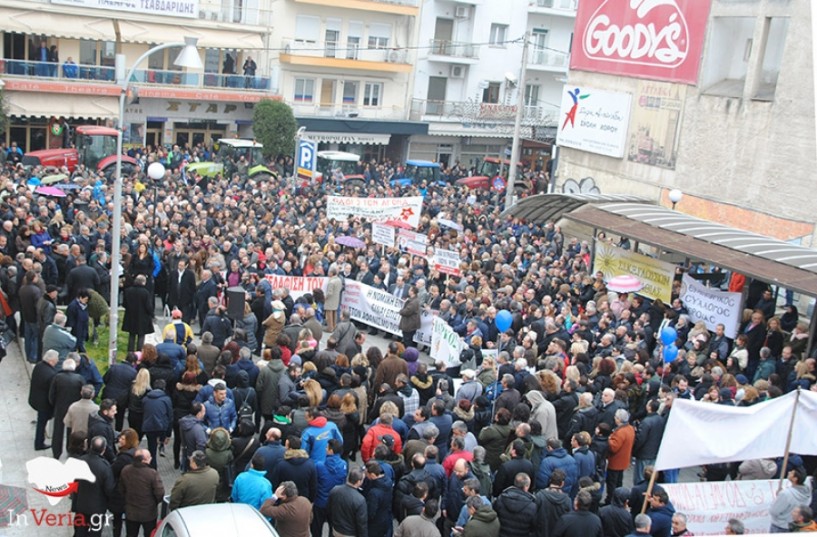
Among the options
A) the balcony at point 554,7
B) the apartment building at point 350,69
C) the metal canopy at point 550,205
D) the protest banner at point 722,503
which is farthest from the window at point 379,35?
the protest banner at point 722,503

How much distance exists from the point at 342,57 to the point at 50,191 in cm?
2562

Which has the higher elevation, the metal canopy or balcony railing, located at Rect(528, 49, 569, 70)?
balcony railing, located at Rect(528, 49, 569, 70)

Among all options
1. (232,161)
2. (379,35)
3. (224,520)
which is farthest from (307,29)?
(224,520)

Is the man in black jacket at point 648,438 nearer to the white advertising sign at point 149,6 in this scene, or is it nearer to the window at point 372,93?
the white advertising sign at point 149,6

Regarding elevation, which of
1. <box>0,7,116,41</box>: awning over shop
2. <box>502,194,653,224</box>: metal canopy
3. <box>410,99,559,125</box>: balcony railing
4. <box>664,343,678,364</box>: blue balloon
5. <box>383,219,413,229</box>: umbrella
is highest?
<box>0,7,116,41</box>: awning over shop

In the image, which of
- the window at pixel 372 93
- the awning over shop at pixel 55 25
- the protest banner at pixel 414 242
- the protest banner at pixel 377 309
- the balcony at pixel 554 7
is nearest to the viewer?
the protest banner at pixel 377 309

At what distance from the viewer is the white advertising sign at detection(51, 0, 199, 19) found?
37.4 metres

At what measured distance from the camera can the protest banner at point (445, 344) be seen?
15.7m

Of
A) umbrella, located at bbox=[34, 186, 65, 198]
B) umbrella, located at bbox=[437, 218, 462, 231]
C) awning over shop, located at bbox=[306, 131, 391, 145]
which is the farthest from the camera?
awning over shop, located at bbox=[306, 131, 391, 145]

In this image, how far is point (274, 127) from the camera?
41219 mm

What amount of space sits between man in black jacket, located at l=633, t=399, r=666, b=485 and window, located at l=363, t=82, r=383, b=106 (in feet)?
123

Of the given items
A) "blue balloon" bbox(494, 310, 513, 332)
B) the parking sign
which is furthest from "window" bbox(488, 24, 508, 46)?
"blue balloon" bbox(494, 310, 513, 332)

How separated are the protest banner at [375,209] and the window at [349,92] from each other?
24.1m

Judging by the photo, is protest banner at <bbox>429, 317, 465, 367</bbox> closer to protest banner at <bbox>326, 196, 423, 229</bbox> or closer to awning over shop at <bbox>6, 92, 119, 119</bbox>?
protest banner at <bbox>326, 196, 423, 229</bbox>
